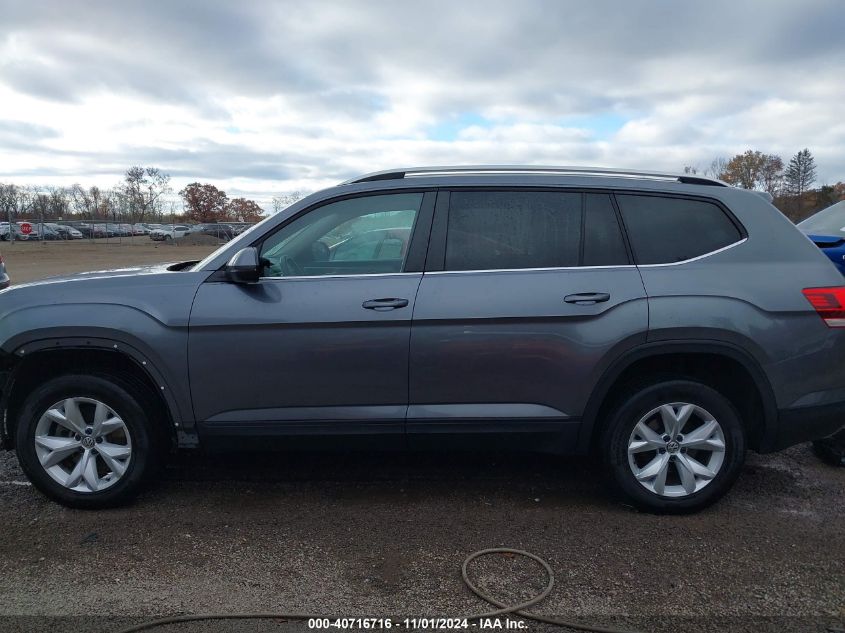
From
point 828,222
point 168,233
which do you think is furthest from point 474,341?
point 168,233

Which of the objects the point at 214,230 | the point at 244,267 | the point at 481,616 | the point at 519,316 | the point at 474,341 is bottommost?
the point at 481,616

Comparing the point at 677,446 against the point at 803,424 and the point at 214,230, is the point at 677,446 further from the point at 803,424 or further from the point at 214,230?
the point at 214,230

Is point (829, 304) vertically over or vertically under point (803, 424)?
over

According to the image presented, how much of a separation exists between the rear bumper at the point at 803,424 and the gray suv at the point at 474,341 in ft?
0.04

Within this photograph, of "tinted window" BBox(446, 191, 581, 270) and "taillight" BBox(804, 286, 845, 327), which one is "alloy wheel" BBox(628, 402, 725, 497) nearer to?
"taillight" BBox(804, 286, 845, 327)

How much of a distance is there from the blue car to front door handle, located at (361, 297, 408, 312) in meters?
4.41

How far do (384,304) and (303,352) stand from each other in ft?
1.66

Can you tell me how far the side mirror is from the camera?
3658 mm

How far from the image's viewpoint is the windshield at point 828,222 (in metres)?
6.88

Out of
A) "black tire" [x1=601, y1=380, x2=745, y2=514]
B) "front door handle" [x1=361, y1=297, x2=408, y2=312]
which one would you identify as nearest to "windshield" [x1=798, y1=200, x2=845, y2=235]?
"black tire" [x1=601, y1=380, x2=745, y2=514]

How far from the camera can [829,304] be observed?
3723 millimetres

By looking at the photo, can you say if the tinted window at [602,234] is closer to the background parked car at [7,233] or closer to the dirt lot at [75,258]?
the dirt lot at [75,258]

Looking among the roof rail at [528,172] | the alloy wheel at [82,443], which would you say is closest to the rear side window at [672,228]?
the roof rail at [528,172]

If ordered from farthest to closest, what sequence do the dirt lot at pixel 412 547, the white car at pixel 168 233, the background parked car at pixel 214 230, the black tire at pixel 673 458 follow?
the white car at pixel 168 233
the background parked car at pixel 214 230
the black tire at pixel 673 458
the dirt lot at pixel 412 547
